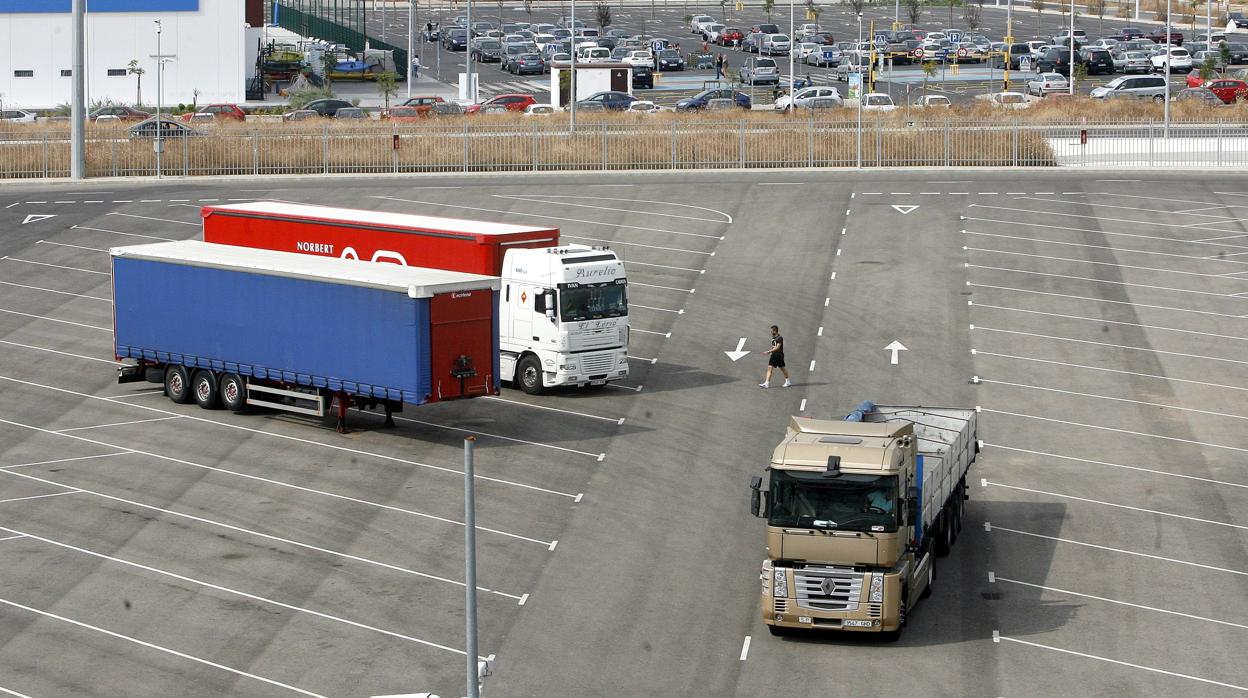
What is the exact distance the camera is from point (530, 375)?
122 ft

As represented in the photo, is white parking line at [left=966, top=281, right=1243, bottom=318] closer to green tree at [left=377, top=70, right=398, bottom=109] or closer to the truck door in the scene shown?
the truck door

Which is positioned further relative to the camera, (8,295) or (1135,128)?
(1135,128)

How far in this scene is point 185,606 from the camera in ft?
83.3

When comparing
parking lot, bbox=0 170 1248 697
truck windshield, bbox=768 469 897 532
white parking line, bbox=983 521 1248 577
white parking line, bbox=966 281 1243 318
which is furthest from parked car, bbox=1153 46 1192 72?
truck windshield, bbox=768 469 897 532

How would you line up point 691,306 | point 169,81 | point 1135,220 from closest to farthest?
1. point 691,306
2. point 1135,220
3. point 169,81

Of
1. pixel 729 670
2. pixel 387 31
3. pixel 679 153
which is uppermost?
pixel 387 31

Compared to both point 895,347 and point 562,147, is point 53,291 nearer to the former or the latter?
point 562,147

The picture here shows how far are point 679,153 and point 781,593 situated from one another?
128 ft

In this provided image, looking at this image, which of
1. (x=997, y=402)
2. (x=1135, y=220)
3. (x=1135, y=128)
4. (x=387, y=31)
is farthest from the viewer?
(x=387, y=31)

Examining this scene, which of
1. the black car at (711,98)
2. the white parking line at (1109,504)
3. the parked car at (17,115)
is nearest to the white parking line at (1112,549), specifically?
the white parking line at (1109,504)

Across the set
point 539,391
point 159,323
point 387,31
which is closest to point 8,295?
point 159,323

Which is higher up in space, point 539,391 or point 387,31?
point 387,31

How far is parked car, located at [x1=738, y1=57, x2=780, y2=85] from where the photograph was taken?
9506cm

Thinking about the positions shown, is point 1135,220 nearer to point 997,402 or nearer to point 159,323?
point 997,402
